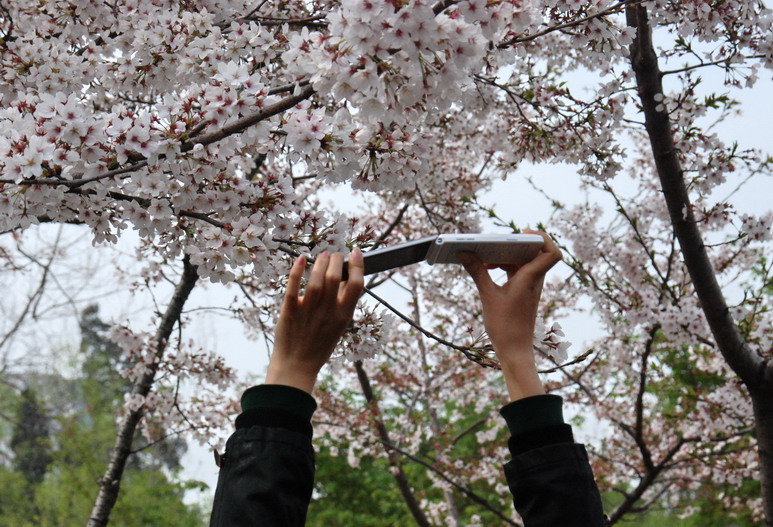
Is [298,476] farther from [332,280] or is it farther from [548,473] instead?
[548,473]

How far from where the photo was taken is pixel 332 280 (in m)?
1.05

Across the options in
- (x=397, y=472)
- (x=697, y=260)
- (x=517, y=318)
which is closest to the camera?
(x=517, y=318)

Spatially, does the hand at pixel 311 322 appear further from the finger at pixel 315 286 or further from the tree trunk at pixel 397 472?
the tree trunk at pixel 397 472

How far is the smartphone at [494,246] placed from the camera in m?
1.28

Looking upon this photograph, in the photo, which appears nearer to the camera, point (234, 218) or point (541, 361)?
point (234, 218)

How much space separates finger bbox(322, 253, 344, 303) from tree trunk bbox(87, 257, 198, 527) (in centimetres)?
410

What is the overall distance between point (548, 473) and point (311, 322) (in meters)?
0.48

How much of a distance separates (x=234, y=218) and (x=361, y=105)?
1074mm

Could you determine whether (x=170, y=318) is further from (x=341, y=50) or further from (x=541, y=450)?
(x=541, y=450)

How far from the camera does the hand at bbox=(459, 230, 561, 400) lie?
3.88ft

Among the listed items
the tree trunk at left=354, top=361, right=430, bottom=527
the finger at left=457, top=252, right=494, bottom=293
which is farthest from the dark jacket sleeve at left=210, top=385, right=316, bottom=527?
the tree trunk at left=354, top=361, right=430, bottom=527

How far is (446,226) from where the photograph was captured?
6.18 metres

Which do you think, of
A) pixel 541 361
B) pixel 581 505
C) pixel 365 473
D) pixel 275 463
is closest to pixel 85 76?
pixel 275 463

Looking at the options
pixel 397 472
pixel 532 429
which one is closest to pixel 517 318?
pixel 532 429
